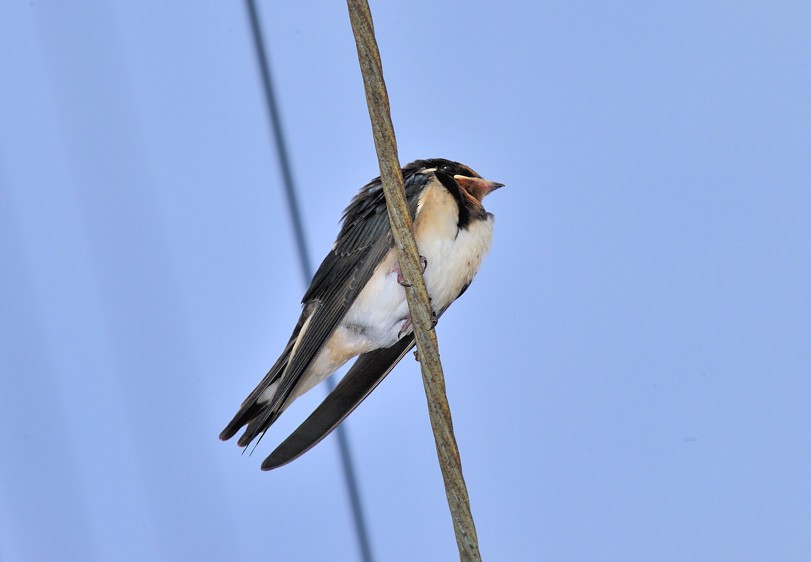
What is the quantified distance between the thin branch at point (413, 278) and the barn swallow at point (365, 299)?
935mm

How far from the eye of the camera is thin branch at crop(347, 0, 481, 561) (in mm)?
1900

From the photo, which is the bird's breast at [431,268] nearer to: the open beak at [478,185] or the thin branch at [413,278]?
the open beak at [478,185]

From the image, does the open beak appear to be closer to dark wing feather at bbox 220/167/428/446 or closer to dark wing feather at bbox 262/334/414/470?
→ dark wing feather at bbox 220/167/428/446

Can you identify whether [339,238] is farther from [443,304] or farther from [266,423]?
[266,423]

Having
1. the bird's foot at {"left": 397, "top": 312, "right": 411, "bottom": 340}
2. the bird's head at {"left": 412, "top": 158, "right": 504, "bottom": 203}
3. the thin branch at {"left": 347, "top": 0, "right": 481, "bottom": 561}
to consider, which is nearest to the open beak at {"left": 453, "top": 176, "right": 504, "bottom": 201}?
the bird's head at {"left": 412, "top": 158, "right": 504, "bottom": 203}

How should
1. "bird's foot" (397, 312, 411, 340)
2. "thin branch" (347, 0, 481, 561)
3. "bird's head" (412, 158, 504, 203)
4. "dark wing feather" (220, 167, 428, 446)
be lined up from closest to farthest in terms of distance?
"thin branch" (347, 0, 481, 561)
"dark wing feather" (220, 167, 428, 446)
"bird's foot" (397, 312, 411, 340)
"bird's head" (412, 158, 504, 203)

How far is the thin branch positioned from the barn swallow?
935 mm

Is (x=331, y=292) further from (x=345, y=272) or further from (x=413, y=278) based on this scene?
(x=413, y=278)

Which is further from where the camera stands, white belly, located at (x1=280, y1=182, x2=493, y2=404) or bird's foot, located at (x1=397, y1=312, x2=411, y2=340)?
bird's foot, located at (x1=397, y1=312, x2=411, y2=340)

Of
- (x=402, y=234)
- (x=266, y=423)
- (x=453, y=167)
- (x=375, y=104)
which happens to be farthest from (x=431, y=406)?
(x=453, y=167)

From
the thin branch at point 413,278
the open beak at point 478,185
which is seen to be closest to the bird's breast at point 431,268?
the open beak at point 478,185

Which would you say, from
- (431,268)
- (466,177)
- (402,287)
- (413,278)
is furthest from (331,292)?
(413,278)

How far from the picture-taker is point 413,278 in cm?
207

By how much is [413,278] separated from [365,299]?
1.18m
